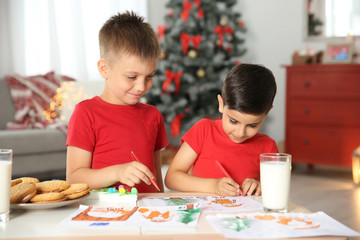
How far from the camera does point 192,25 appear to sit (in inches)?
166

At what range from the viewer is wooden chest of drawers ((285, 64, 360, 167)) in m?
3.74

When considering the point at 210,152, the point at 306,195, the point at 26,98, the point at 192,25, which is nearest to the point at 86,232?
the point at 210,152

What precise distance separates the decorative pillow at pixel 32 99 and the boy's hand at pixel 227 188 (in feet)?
9.59

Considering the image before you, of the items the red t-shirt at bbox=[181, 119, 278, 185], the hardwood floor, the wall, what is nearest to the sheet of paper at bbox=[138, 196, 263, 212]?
the red t-shirt at bbox=[181, 119, 278, 185]

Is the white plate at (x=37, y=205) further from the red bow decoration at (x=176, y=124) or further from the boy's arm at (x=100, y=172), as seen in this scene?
the red bow decoration at (x=176, y=124)

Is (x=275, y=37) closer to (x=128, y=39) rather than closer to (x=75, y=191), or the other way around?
(x=128, y=39)

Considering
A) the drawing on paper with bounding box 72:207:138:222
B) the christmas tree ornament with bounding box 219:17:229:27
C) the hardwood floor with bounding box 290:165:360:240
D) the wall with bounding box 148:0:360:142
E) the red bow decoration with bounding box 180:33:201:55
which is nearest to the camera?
the drawing on paper with bounding box 72:207:138:222

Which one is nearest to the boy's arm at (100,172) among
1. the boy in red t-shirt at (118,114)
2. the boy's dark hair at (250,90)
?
the boy in red t-shirt at (118,114)

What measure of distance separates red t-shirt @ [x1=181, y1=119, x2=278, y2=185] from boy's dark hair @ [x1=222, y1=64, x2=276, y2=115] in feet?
0.53

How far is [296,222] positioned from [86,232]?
404 mm

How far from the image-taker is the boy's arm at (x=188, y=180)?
3.72 feet

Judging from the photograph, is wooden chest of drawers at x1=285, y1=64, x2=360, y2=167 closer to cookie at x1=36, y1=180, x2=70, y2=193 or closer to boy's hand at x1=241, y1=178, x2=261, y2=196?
boy's hand at x1=241, y1=178, x2=261, y2=196

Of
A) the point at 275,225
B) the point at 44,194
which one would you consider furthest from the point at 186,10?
the point at 275,225

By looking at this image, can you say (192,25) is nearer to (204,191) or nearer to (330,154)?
(330,154)
